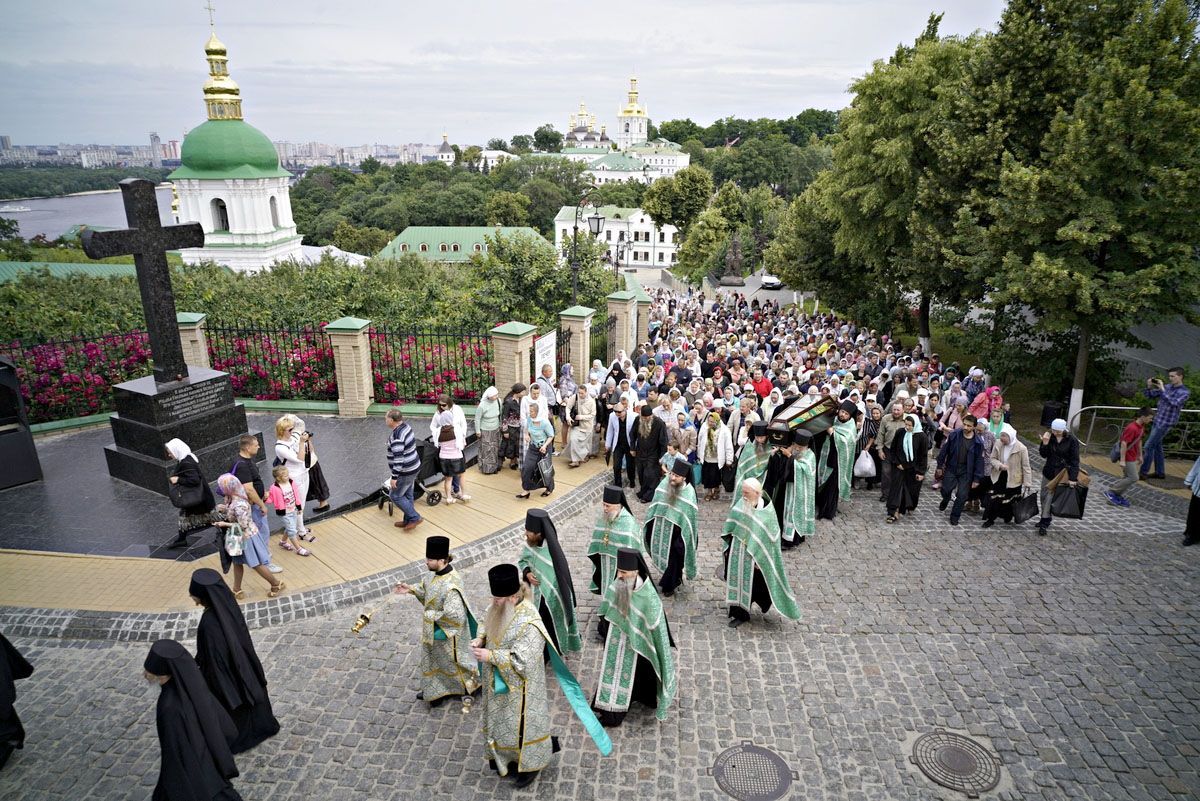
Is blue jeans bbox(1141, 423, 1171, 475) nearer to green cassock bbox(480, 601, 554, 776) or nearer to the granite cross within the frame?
green cassock bbox(480, 601, 554, 776)

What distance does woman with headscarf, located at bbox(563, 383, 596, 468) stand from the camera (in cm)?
1228

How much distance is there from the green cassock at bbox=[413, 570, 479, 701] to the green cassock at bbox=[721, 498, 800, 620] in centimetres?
301

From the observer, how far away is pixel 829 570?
9.23 metres

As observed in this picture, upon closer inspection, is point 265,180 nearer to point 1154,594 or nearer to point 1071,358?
point 1071,358

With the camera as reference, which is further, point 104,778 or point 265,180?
point 265,180

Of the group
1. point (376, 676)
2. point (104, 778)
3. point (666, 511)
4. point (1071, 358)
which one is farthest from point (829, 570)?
point (1071, 358)

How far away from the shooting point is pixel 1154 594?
871 cm

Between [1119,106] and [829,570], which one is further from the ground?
[1119,106]

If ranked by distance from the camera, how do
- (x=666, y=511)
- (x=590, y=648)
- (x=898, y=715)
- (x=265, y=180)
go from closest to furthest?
(x=898, y=715) < (x=590, y=648) < (x=666, y=511) < (x=265, y=180)

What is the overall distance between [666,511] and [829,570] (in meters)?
2.64

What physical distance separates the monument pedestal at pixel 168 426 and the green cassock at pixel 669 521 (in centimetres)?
568

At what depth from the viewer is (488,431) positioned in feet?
37.7

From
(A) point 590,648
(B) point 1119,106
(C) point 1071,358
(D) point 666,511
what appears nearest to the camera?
(A) point 590,648

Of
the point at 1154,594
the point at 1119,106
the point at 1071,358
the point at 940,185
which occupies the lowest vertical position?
the point at 1154,594
